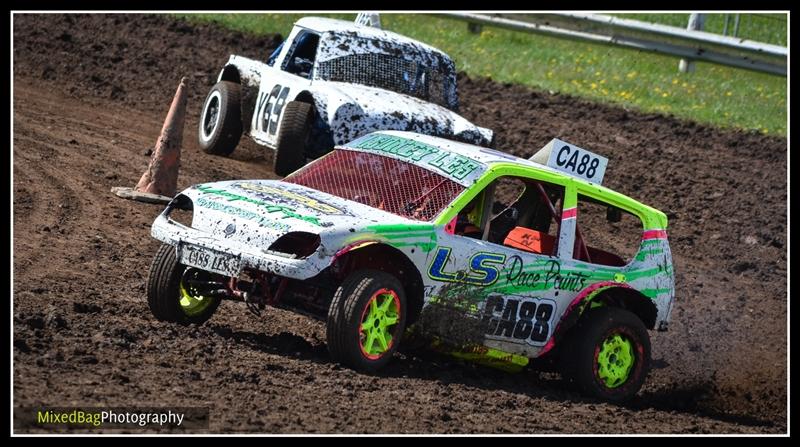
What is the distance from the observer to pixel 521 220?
1005 centimetres

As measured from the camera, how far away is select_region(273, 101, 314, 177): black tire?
45.4ft

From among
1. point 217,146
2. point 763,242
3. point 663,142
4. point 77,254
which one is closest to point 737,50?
point 663,142

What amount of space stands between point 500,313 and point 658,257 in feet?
4.89

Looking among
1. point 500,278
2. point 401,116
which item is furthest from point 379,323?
point 401,116

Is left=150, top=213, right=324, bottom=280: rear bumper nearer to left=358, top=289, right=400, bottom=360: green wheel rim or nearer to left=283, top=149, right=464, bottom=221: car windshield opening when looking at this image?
left=358, top=289, right=400, bottom=360: green wheel rim

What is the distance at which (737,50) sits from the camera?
19516 mm

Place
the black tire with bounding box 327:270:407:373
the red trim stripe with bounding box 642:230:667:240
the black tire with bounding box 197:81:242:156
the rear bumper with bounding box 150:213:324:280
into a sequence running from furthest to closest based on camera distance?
1. the black tire with bounding box 197:81:242:156
2. the red trim stripe with bounding box 642:230:667:240
3. the black tire with bounding box 327:270:407:373
4. the rear bumper with bounding box 150:213:324:280

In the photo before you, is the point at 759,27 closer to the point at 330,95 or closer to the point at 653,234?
the point at 330,95

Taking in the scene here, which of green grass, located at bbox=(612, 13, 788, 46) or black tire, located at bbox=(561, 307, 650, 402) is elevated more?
green grass, located at bbox=(612, 13, 788, 46)

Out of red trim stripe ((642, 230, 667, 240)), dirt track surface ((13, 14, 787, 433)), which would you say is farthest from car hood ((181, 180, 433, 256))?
red trim stripe ((642, 230, 667, 240))

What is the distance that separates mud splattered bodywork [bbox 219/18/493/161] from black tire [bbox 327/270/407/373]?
5659 millimetres

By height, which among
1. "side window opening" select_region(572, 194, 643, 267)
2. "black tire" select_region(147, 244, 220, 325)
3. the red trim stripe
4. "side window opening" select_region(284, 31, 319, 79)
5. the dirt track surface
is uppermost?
"side window opening" select_region(284, 31, 319, 79)

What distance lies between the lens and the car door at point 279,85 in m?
14.5

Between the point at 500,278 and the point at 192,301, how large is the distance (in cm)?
201
